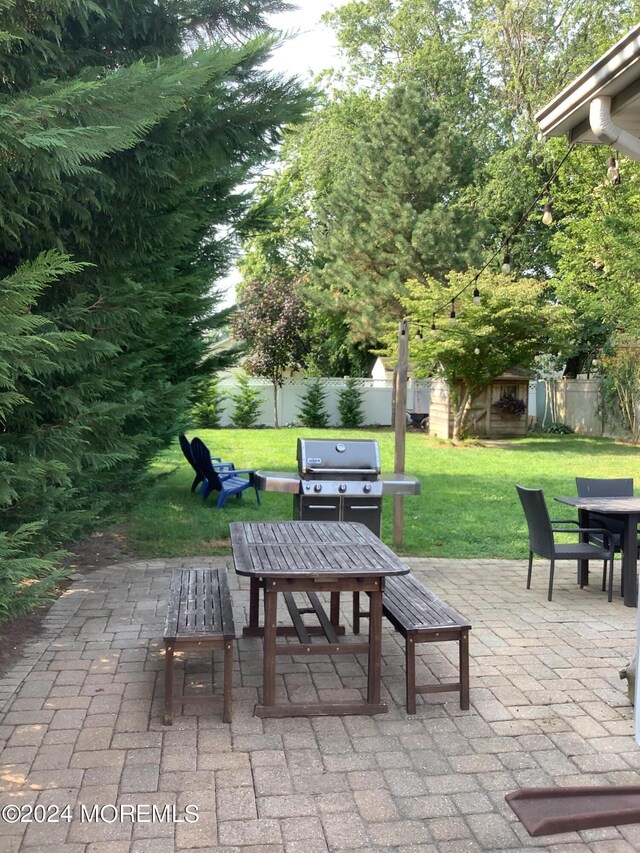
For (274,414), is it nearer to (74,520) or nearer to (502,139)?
(502,139)

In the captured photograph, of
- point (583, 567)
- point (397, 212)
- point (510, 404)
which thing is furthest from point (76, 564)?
point (397, 212)

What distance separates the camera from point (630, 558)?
582 centimetres

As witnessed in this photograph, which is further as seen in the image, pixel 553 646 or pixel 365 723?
pixel 553 646

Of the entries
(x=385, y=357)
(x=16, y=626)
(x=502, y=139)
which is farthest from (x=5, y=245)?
(x=502, y=139)

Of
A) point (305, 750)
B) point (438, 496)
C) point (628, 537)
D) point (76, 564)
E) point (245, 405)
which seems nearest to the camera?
point (305, 750)

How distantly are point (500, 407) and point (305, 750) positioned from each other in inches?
750

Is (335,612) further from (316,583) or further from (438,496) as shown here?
(438,496)

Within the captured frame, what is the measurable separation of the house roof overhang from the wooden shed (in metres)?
17.3

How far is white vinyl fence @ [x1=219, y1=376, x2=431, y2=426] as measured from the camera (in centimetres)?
2439

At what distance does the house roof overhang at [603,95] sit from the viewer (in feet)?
10.4

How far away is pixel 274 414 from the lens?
24.5m

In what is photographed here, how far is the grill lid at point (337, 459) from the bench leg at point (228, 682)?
3126 millimetres

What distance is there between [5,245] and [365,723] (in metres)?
2.85

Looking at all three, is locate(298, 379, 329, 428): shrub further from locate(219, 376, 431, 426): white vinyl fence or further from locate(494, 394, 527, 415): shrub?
locate(494, 394, 527, 415): shrub
